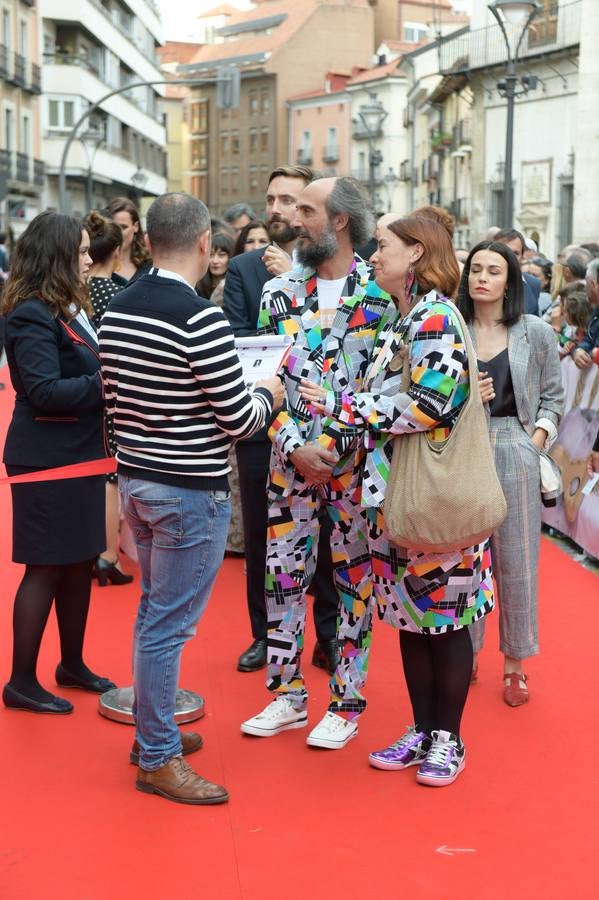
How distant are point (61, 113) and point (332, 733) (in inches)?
1875

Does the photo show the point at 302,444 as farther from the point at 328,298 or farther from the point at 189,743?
the point at 189,743

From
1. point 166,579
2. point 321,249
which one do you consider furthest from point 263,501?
point 166,579

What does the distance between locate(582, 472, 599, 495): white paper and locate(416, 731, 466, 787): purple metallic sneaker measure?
4.00 metres

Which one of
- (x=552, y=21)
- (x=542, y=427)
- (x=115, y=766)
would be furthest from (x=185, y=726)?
(x=552, y=21)

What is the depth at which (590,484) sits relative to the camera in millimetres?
8375

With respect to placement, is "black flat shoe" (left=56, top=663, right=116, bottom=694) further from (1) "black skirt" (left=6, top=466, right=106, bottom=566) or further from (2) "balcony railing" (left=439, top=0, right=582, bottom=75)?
(2) "balcony railing" (left=439, top=0, right=582, bottom=75)

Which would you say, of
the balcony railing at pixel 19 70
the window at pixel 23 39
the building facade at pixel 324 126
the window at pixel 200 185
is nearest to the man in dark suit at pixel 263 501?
the balcony railing at pixel 19 70

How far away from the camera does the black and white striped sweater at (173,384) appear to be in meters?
3.89

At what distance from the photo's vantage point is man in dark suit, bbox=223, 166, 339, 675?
5648 millimetres

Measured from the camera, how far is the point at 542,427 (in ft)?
17.4

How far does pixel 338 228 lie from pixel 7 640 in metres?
2.76

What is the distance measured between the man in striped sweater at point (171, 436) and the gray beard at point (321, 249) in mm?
666

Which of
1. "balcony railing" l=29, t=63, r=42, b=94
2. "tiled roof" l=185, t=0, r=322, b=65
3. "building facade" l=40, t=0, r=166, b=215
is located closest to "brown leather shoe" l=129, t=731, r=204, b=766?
"building facade" l=40, t=0, r=166, b=215

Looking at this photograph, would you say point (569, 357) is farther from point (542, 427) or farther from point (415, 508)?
point (415, 508)
